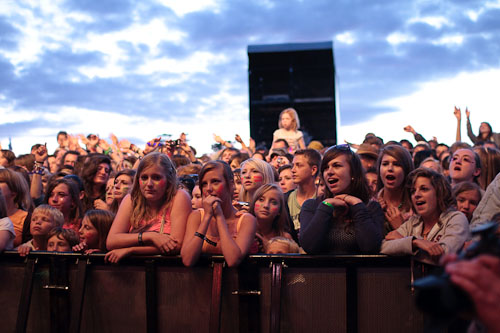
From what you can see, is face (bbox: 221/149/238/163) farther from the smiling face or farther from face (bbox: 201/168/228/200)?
face (bbox: 201/168/228/200)

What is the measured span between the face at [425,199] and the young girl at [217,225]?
1186 mm

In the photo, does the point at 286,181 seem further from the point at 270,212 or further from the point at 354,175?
the point at 354,175

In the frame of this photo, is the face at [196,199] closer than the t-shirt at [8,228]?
No

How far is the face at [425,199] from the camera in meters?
3.88

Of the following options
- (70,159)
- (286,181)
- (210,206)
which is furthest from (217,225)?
(70,159)

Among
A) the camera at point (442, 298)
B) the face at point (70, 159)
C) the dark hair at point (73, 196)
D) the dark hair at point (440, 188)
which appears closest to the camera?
the camera at point (442, 298)

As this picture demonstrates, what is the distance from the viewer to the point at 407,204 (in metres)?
4.58

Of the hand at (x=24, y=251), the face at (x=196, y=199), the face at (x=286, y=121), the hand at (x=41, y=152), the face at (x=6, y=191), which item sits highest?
the face at (x=286, y=121)

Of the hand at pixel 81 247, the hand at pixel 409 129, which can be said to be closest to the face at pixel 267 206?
the hand at pixel 81 247

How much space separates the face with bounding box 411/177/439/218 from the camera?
3.88m

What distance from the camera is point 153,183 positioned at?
411 centimetres

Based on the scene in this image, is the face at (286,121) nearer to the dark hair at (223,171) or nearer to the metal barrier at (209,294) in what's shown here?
the dark hair at (223,171)

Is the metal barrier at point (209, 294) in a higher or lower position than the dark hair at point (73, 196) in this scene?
lower

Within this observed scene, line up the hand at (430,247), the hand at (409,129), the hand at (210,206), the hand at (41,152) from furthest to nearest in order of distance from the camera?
the hand at (409,129) < the hand at (41,152) < the hand at (210,206) < the hand at (430,247)
